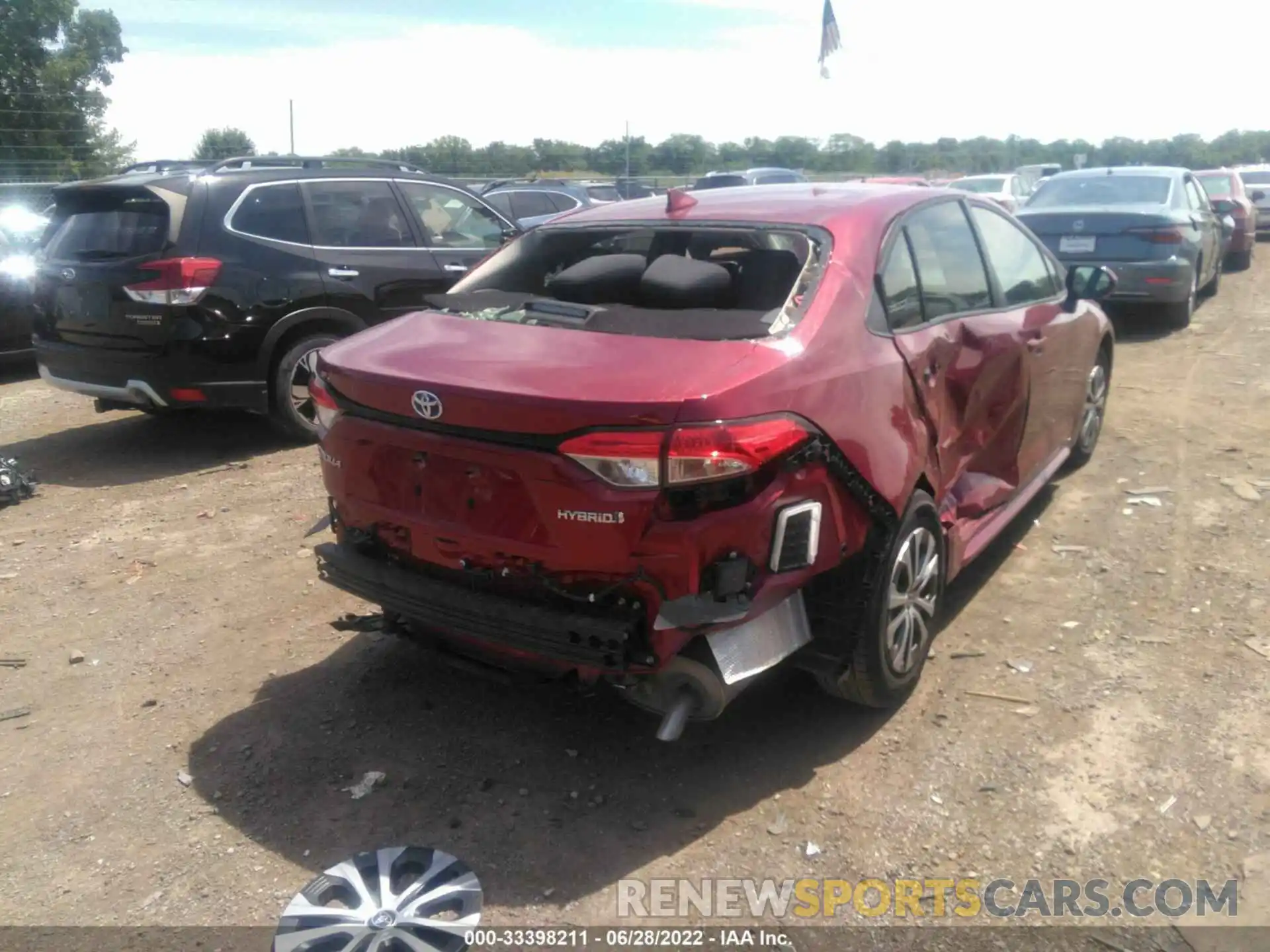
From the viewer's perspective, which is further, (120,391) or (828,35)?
(828,35)

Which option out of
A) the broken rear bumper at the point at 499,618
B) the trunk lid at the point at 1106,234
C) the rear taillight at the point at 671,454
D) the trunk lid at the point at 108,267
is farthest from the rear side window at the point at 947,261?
the trunk lid at the point at 1106,234

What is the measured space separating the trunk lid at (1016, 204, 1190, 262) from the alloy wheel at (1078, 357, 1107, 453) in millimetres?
3985

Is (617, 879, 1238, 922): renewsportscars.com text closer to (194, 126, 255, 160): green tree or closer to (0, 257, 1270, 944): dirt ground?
(0, 257, 1270, 944): dirt ground

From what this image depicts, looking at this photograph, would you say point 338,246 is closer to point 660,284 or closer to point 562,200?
point 660,284

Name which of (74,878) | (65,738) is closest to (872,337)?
(74,878)

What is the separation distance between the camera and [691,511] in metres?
2.74

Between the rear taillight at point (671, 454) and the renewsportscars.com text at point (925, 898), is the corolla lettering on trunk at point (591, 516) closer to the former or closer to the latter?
the rear taillight at point (671, 454)

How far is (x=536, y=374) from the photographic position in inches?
115

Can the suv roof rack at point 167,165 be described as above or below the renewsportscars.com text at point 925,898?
above

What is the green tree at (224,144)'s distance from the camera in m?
32.3

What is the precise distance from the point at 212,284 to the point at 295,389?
85 cm

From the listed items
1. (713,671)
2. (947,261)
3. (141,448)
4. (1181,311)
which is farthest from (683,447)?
(1181,311)

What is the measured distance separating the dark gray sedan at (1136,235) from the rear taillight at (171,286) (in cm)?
749

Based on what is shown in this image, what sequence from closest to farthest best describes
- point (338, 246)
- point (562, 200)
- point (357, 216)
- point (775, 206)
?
point (775, 206), point (338, 246), point (357, 216), point (562, 200)
